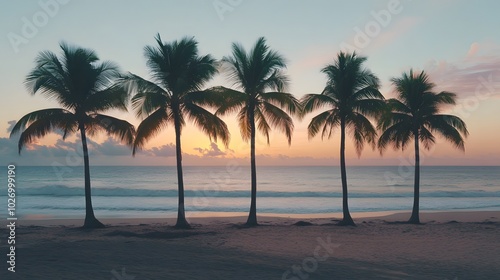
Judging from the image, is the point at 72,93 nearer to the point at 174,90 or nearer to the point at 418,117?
the point at 174,90

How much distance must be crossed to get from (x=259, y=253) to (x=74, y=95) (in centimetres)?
1146

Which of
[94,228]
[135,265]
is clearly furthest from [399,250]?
[94,228]

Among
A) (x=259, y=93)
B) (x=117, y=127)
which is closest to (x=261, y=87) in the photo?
(x=259, y=93)

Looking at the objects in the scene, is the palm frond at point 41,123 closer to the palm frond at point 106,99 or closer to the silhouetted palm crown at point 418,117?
the palm frond at point 106,99

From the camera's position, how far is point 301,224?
21859 mm

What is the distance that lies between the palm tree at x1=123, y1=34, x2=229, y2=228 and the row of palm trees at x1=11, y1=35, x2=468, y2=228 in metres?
0.05

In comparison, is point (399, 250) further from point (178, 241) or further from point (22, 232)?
point (22, 232)

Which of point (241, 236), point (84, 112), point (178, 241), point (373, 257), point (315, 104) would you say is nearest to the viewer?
point (373, 257)

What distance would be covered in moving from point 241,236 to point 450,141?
13.1 meters

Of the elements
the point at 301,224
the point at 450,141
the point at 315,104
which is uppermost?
the point at 315,104

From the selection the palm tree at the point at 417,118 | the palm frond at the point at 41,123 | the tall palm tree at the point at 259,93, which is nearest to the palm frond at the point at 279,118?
the tall palm tree at the point at 259,93

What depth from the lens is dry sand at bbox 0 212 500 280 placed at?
10.8m

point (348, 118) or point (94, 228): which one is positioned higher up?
point (348, 118)

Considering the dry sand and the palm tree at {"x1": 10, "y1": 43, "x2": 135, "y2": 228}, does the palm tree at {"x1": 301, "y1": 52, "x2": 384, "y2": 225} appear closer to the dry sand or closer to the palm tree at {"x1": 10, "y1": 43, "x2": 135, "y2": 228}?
the dry sand
